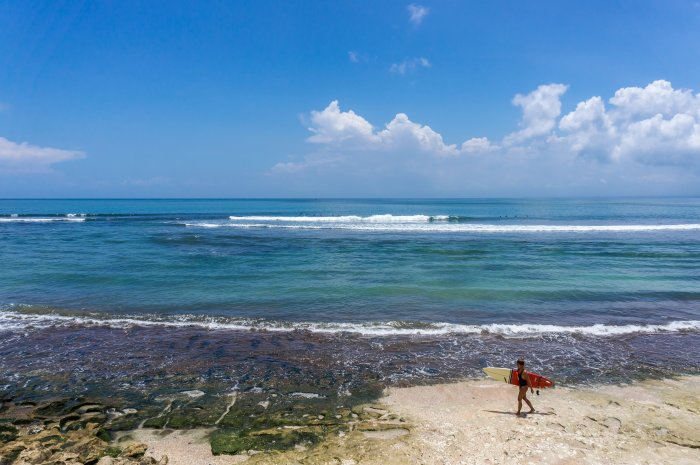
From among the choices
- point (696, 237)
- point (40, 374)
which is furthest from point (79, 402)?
point (696, 237)

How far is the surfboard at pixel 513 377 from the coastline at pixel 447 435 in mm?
406

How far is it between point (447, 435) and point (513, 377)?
98.4 inches

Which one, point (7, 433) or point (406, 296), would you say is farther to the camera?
point (406, 296)

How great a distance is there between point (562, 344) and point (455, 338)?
11.4 ft

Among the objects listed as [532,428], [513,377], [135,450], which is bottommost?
[532,428]

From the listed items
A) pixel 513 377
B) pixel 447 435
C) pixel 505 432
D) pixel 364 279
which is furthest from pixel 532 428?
pixel 364 279

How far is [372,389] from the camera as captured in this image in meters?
10.4

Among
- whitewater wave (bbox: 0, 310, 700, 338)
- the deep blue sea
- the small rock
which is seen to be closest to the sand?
the small rock

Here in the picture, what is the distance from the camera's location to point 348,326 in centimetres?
1525

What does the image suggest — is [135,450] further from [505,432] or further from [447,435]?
[505,432]

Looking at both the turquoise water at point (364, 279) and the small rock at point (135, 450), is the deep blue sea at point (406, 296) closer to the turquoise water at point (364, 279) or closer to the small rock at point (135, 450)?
the turquoise water at point (364, 279)

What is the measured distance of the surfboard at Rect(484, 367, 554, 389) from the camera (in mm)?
9726

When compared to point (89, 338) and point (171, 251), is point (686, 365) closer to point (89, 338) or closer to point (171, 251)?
point (89, 338)

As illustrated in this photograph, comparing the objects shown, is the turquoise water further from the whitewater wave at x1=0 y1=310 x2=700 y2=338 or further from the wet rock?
the wet rock
